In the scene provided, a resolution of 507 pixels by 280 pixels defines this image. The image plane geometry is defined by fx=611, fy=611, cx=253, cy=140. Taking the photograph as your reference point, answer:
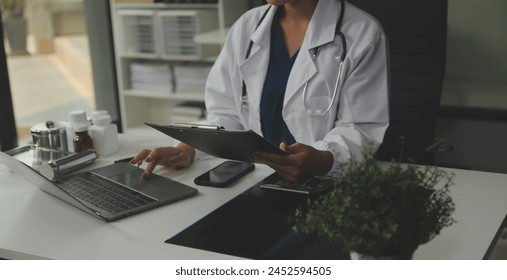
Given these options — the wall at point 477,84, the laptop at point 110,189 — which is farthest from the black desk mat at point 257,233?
the wall at point 477,84

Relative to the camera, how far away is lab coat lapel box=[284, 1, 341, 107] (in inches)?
66.8

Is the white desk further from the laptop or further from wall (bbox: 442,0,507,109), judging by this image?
wall (bbox: 442,0,507,109)

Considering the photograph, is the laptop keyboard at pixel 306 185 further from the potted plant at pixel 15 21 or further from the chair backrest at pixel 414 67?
the potted plant at pixel 15 21

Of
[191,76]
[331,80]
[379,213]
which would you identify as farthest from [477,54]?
[379,213]

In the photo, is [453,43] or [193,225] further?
[453,43]

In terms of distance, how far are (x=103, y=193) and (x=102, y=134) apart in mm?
357

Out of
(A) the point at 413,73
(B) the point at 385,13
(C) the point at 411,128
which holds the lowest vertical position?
(C) the point at 411,128

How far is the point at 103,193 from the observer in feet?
4.72

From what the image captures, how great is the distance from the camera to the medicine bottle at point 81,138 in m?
1.72

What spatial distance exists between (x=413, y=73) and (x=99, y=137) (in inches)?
41.3

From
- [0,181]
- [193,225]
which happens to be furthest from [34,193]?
[193,225]

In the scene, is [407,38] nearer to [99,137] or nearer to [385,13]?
[385,13]

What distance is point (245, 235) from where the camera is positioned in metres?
1.22

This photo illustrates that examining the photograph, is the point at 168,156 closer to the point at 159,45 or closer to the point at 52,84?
the point at 159,45
